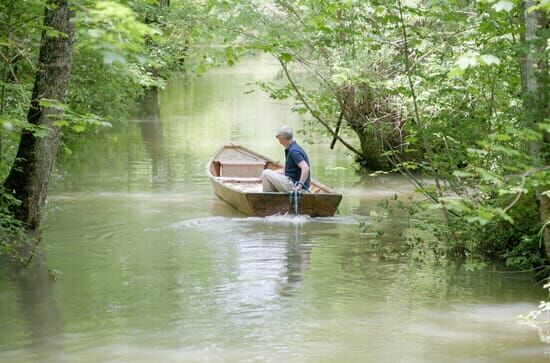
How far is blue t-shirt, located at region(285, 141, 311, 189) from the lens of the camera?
14281mm

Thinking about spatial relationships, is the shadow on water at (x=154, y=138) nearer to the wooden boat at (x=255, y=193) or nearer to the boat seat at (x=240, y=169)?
the boat seat at (x=240, y=169)

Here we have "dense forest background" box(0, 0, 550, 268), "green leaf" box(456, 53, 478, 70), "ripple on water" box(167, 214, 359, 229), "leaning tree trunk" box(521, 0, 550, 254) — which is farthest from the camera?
"ripple on water" box(167, 214, 359, 229)

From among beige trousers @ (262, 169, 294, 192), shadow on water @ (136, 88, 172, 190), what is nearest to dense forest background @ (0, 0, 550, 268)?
beige trousers @ (262, 169, 294, 192)

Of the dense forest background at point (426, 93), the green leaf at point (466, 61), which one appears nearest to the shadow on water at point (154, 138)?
the dense forest background at point (426, 93)

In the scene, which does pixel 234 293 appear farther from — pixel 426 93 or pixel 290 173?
pixel 290 173

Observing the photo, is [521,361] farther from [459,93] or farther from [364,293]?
[459,93]

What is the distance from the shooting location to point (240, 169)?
1820 centimetres

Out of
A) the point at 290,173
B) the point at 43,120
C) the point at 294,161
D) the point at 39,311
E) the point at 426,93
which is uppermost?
the point at 426,93

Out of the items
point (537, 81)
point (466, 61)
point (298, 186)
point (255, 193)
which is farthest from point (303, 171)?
point (466, 61)

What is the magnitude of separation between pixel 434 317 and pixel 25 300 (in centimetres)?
412

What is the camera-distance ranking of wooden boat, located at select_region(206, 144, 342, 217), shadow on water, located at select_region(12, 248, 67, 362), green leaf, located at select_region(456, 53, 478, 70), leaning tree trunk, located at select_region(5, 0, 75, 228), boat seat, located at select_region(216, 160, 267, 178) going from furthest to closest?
boat seat, located at select_region(216, 160, 267, 178) < wooden boat, located at select_region(206, 144, 342, 217) < leaning tree trunk, located at select_region(5, 0, 75, 228) < shadow on water, located at select_region(12, 248, 67, 362) < green leaf, located at select_region(456, 53, 478, 70)

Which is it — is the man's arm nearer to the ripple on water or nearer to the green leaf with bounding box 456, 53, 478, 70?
the ripple on water

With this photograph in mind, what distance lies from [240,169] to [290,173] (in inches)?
150

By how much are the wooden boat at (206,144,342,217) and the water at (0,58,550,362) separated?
219mm
